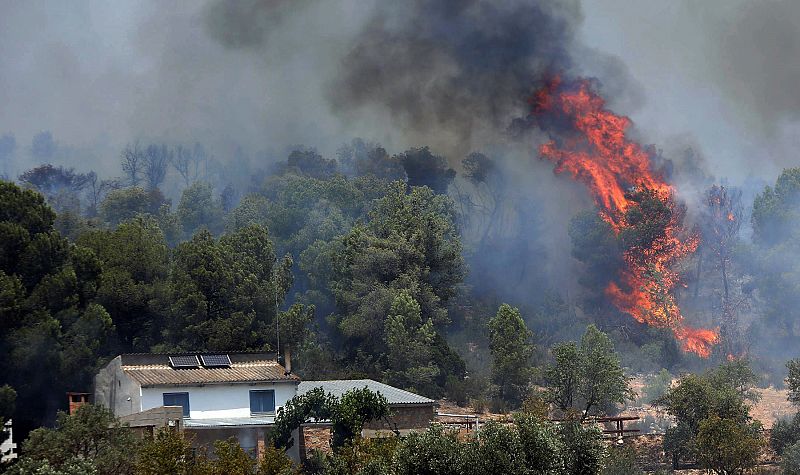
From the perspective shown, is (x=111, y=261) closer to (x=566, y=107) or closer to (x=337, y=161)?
(x=566, y=107)

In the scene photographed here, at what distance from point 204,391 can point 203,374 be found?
4.90 ft

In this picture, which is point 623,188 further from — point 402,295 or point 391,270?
point 402,295

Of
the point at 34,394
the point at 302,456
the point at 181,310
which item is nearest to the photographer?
the point at 302,456

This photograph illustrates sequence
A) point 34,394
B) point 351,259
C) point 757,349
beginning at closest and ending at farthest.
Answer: point 34,394 < point 351,259 < point 757,349

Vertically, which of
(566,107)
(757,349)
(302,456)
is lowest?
(302,456)

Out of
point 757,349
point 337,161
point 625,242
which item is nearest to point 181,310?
point 625,242

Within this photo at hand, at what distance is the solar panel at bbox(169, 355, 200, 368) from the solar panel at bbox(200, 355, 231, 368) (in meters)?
0.45

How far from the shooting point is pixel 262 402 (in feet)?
197

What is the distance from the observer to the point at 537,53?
107 m

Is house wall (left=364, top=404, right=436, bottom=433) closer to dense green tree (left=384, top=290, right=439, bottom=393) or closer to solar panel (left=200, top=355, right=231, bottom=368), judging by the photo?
solar panel (left=200, top=355, right=231, bottom=368)

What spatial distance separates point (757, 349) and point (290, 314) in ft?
129

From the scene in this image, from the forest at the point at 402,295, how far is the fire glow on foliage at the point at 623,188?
48.7 inches

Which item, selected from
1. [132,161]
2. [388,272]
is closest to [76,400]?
[388,272]

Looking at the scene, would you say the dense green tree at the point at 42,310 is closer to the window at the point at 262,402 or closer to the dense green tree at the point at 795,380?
the window at the point at 262,402
